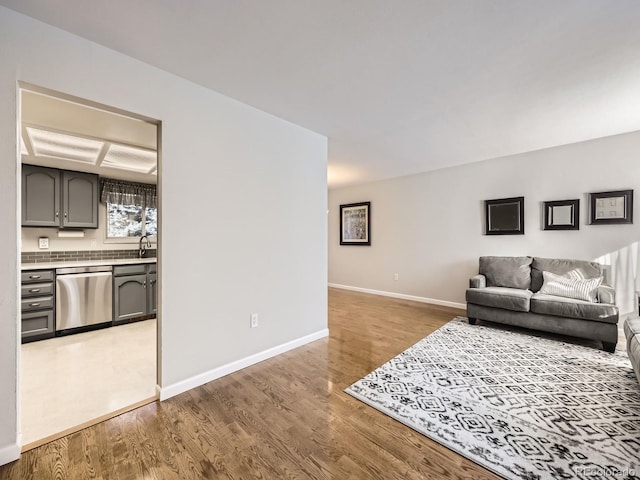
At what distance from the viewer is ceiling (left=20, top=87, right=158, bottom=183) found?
2164 mm

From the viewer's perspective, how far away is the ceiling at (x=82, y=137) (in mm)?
2164

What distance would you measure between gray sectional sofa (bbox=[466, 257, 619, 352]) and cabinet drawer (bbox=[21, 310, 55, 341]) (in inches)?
205

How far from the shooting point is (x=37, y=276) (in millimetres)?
3211

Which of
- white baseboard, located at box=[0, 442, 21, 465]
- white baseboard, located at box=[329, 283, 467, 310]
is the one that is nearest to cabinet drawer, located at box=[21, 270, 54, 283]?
white baseboard, located at box=[0, 442, 21, 465]

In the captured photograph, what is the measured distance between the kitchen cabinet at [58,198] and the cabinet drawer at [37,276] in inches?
27.7

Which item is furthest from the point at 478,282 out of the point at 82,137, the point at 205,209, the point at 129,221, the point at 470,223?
the point at 129,221

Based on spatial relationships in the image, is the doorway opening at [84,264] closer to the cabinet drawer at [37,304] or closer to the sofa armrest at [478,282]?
the cabinet drawer at [37,304]

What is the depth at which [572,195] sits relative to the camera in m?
3.70

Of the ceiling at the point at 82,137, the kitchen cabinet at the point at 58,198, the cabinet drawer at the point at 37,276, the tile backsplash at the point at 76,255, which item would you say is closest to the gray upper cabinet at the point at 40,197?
the kitchen cabinet at the point at 58,198

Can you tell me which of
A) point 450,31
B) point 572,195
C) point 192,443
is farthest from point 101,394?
point 572,195

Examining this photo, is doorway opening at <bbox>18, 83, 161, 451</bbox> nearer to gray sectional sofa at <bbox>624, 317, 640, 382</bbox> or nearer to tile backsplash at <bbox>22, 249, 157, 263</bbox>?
tile backsplash at <bbox>22, 249, 157, 263</bbox>

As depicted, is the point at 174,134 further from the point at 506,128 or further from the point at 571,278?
the point at 571,278

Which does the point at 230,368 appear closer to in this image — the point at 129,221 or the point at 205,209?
the point at 205,209

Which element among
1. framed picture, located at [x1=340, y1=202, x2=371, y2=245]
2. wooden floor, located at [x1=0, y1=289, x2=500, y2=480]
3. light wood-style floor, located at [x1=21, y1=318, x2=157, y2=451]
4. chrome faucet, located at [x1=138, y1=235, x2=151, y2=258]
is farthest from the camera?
framed picture, located at [x1=340, y1=202, x2=371, y2=245]
